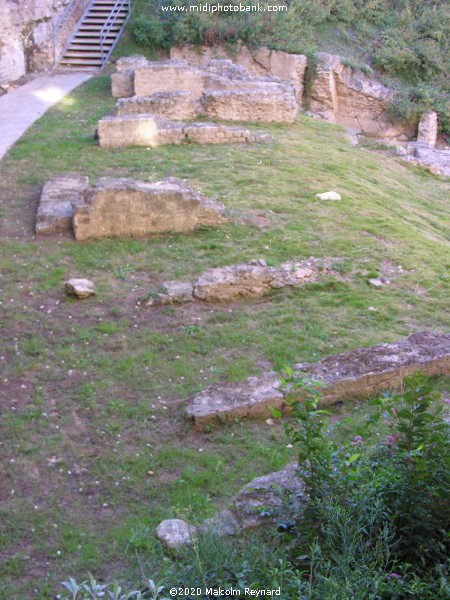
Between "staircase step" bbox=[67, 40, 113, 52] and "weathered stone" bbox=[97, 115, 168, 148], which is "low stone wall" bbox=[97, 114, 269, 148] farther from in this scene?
"staircase step" bbox=[67, 40, 113, 52]

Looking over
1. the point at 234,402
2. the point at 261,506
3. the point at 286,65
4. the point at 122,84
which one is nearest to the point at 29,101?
the point at 122,84

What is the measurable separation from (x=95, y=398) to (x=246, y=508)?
241 cm

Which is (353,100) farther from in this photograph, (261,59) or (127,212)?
(127,212)

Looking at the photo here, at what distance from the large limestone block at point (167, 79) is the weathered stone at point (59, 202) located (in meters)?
6.45

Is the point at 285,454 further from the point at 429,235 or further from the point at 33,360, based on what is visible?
the point at 429,235

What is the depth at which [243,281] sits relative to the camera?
8719mm

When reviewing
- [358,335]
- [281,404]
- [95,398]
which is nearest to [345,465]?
[281,404]

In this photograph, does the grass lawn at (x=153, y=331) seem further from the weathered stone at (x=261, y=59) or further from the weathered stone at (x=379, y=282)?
the weathered stone at (x=261, y=59)

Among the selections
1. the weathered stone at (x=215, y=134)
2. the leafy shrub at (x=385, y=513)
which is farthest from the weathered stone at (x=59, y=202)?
the leafy shrub at (x=385, y=513)

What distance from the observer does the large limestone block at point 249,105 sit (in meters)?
16.2

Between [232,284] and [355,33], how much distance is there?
19263 mm

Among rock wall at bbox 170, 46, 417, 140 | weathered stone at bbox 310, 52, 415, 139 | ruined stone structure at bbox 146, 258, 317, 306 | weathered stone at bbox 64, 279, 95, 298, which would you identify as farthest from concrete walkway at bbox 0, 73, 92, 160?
weathered stone at bbox 310, 52, 415, 139

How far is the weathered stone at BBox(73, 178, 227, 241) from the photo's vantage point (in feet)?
32.5

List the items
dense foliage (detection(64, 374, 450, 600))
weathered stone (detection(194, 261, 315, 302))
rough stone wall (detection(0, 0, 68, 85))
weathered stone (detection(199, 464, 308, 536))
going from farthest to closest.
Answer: rough stone wall (detection(0, 0, 68, 85)) → weathered stone (detection(194, 261, 315, 302)) → weathered stone (detection(199, 464, 308, 536)) → dense foliage (detection(64, 374, 450, 600))
